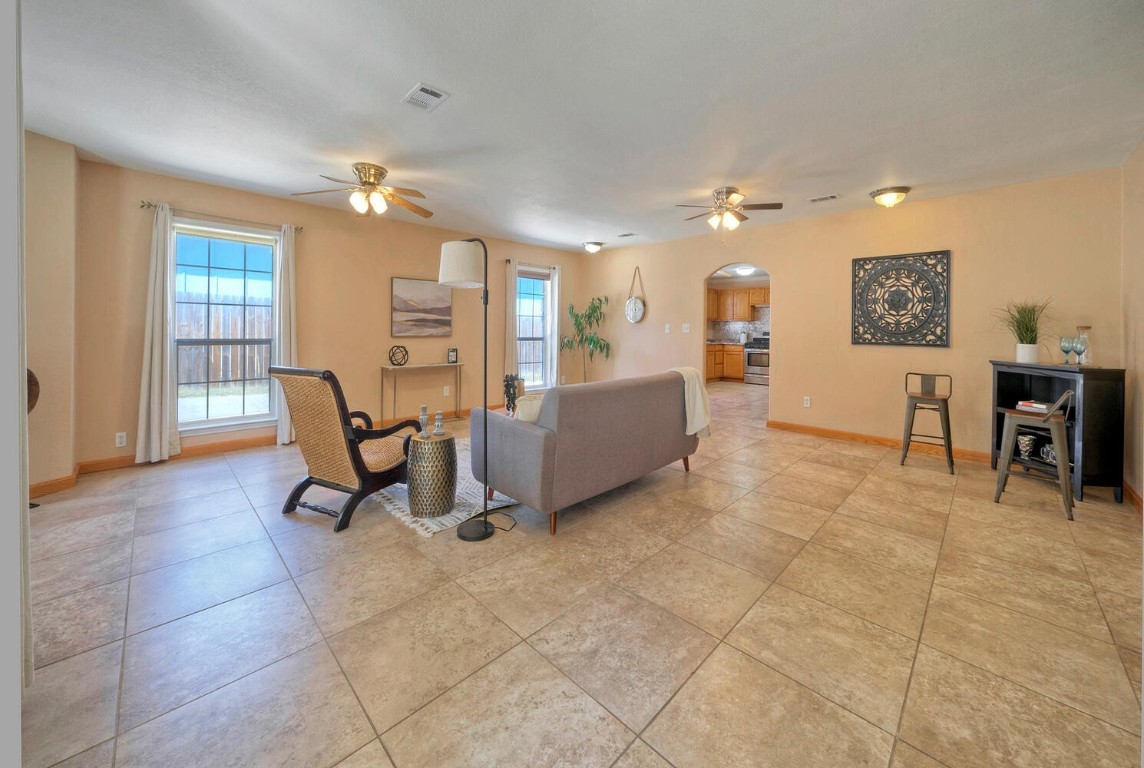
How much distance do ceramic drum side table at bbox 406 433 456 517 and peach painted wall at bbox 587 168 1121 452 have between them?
4.26 m

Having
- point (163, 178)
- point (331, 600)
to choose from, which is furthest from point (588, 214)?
point (331, 600)

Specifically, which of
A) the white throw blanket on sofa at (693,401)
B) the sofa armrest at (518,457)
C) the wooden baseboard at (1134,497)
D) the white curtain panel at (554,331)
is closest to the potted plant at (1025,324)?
the wooden baseboard at (1134,497)

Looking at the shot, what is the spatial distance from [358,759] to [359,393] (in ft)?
14.4

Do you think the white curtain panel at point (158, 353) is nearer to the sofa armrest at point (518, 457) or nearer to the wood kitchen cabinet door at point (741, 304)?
the sofa armrest at point (518, 457)

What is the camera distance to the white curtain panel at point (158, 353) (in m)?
3.73

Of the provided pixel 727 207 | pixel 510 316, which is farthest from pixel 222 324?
pixel 727 207

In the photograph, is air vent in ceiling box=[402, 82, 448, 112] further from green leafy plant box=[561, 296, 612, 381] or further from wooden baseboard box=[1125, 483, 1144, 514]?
wooden baseboard box=[1125, 483, 1144, 514]

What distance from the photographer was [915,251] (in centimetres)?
432

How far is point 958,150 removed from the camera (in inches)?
121

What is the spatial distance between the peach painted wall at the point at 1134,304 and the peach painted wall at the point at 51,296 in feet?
24.3

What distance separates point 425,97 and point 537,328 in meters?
4.62

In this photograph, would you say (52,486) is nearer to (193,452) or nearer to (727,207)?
(193,452)

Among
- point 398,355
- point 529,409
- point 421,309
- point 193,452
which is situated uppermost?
point 421,309

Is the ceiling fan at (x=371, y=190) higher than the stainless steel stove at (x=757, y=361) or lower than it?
higher
